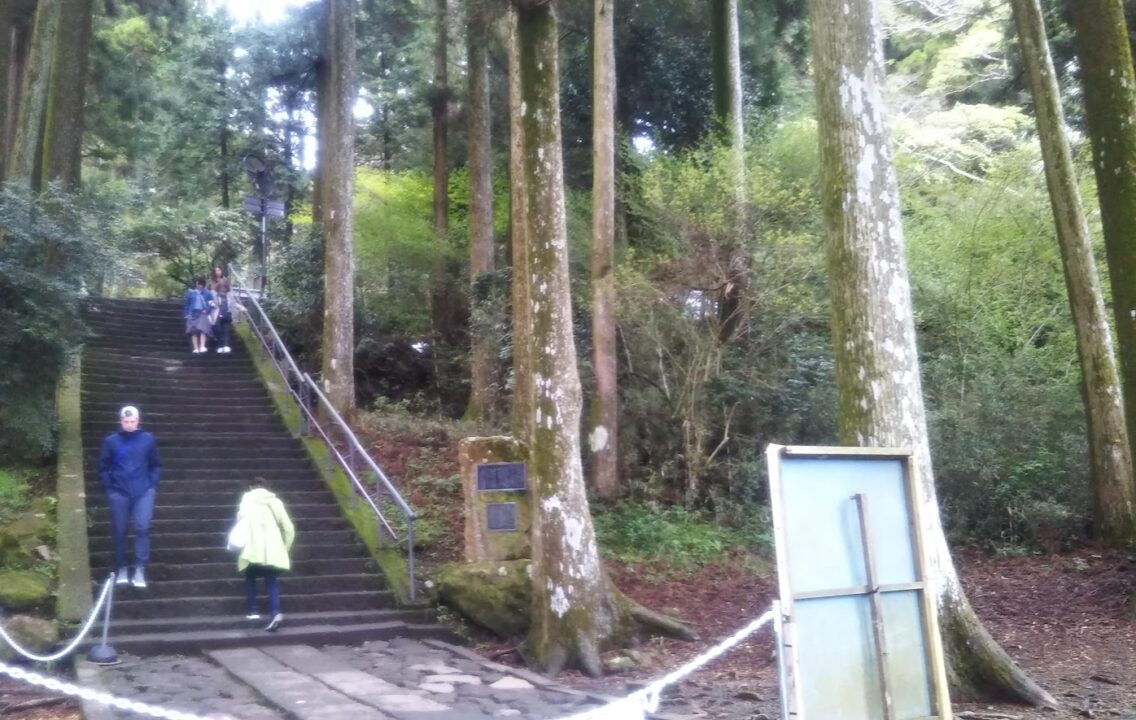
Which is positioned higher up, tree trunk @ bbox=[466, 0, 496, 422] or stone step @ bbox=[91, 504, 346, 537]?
tree trunk @ bbox=[466, 0, 496, 422]

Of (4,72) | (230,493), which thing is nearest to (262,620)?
(230,493)

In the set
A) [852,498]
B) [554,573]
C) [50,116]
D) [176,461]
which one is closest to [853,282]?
[852,498]

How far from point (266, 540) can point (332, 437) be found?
632cm

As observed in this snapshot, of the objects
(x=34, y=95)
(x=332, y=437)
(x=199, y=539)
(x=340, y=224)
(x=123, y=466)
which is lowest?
(x=199, y=539)

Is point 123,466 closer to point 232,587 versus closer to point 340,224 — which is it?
point 232,587

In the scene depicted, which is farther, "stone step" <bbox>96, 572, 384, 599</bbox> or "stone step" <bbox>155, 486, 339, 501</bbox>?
"stone step" <bbox>155, 486, 339, 501</bbox>

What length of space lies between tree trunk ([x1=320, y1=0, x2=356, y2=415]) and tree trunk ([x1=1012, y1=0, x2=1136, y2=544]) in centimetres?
1012

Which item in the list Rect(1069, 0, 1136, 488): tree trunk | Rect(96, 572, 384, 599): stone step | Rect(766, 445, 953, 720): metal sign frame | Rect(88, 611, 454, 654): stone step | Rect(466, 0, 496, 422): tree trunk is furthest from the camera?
Rect(466, 0, 496, 422): tree trunk

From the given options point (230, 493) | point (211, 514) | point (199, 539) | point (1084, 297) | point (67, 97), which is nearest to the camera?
point (199, 539)

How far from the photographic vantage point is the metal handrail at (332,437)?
1148 centimetres

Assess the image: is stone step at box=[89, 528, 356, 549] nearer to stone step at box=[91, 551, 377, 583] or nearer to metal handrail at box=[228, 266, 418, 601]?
stone step at box=[91, 551, 377, 583]

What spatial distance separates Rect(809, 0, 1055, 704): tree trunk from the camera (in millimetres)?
7922

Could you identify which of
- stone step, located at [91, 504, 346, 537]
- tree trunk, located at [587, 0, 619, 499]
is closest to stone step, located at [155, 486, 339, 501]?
stone step, located at [91, 504, 346, 537]

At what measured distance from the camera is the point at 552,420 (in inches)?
387
